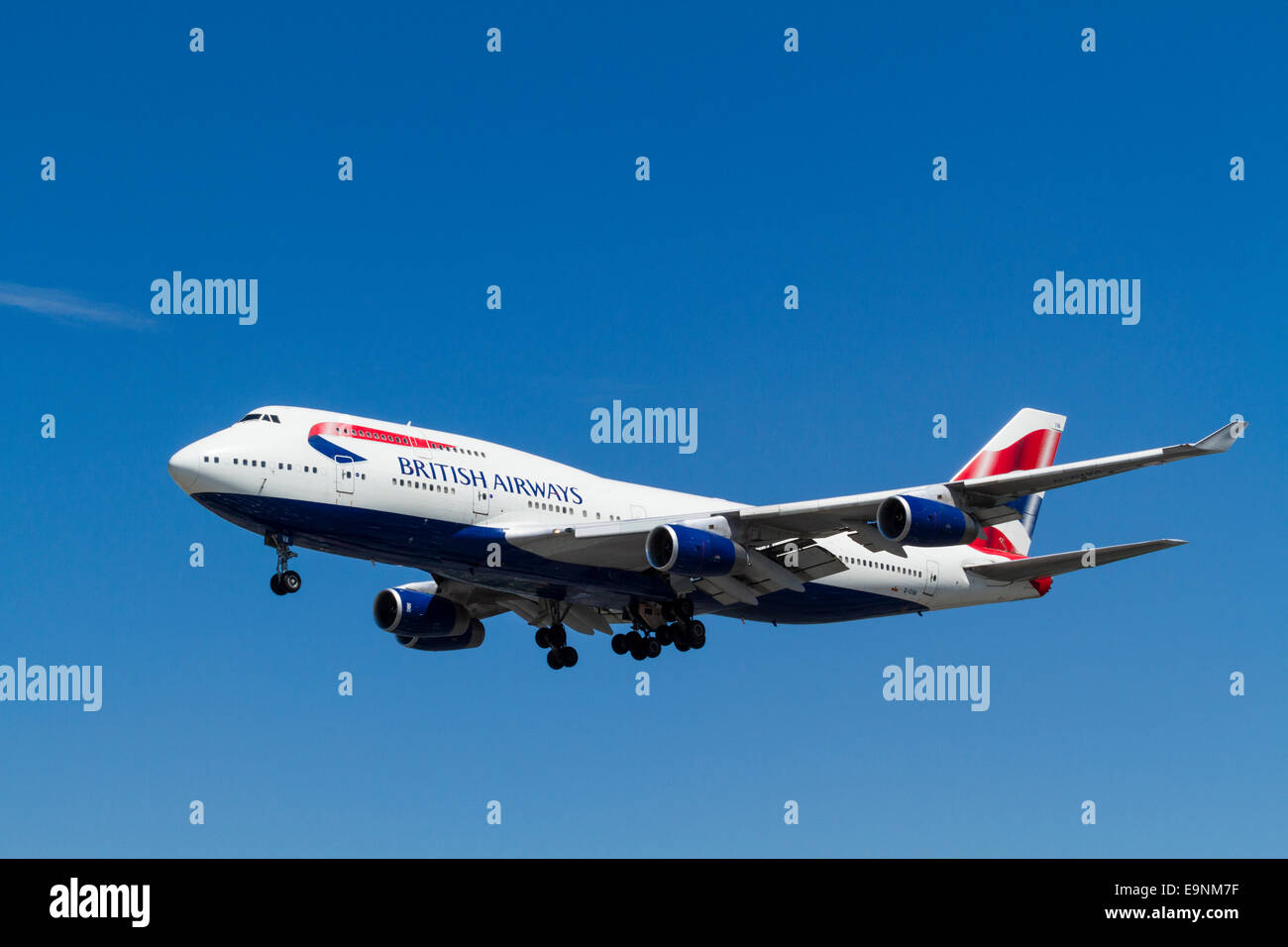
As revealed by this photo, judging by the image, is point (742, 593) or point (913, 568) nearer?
point (742, 593)

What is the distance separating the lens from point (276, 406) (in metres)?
48.1

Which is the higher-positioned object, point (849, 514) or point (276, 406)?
point (276, 406)

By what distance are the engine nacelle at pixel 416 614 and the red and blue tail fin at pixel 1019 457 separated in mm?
22122

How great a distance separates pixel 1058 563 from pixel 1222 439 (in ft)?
49.9

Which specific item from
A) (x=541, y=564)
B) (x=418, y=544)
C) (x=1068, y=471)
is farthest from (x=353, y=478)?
(x=1068, y=471)

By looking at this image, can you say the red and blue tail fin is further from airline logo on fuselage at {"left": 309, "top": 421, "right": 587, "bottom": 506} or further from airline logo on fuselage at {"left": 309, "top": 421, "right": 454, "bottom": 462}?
airline logo on fuselage at {"left": 309, "top": 421, "right": 454, "bottom": 462}

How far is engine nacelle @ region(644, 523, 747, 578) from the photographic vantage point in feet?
160

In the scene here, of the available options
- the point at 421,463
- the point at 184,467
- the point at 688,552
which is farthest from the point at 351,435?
the point at 688,552

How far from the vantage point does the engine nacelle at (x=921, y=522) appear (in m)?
47.0

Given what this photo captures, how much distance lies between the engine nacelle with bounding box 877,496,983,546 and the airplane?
0.05m

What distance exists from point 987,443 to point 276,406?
31058mm

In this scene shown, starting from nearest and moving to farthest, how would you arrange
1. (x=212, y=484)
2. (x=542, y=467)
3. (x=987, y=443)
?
(x=212, y=484) → (x=542, y=467) → (x=987, y=443)
